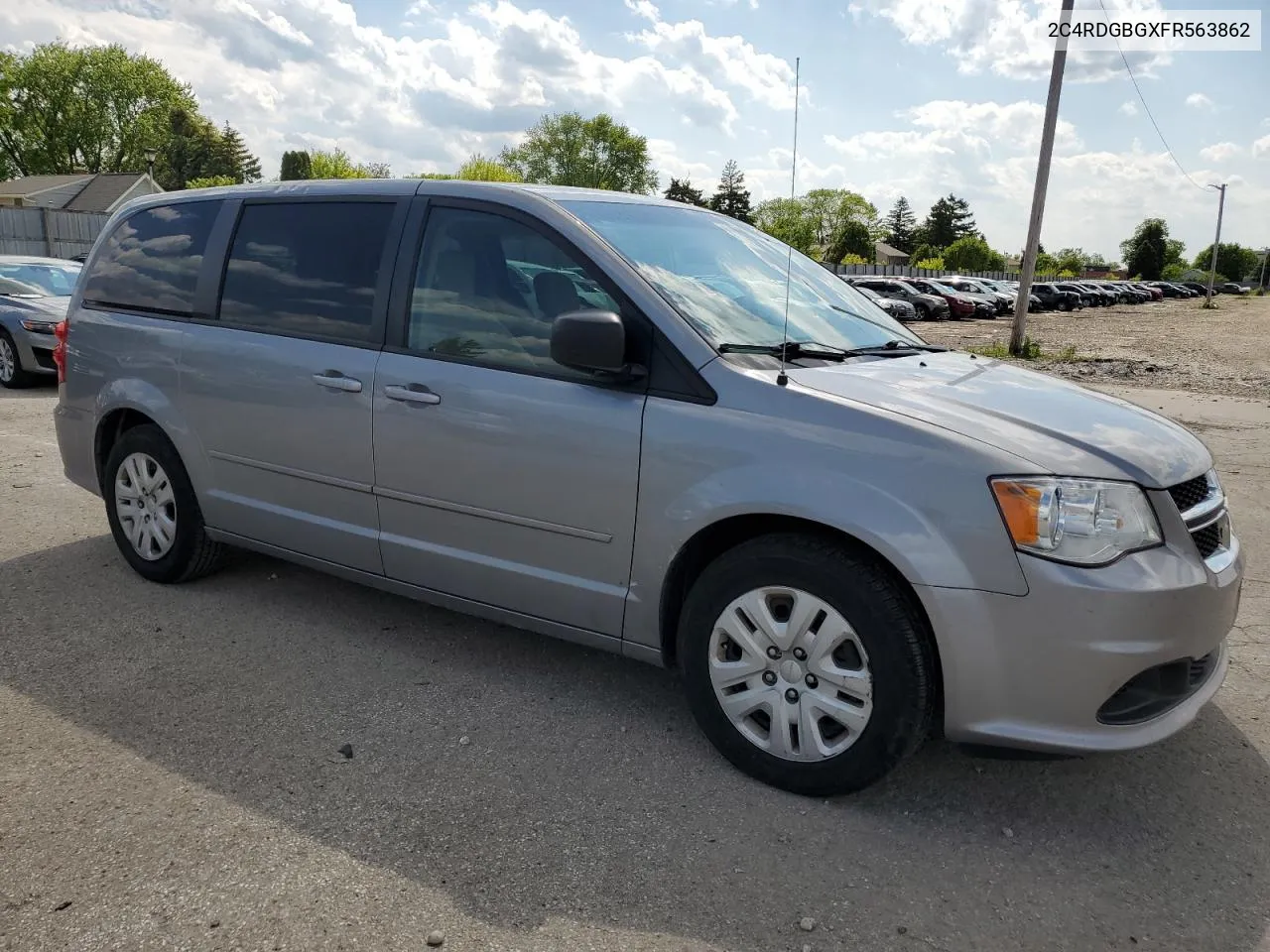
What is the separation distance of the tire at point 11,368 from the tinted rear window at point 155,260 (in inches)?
314

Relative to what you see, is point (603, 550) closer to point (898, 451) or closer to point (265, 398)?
point (898, 451)

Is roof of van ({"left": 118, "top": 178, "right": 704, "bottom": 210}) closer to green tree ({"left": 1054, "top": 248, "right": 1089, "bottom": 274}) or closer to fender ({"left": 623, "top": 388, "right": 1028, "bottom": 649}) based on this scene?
fender ({"left": 623, "top": 388, "right": 1028, "bottom": 649})

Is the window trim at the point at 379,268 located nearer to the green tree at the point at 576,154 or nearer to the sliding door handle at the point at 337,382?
the sliding door handle at the point at 337,382

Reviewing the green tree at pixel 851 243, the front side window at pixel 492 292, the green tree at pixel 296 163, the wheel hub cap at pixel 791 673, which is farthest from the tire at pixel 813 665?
the green tree at pixel 851 243

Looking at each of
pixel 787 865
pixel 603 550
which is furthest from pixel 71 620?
pixel 787 865

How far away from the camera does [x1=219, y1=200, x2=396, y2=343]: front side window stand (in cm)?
397

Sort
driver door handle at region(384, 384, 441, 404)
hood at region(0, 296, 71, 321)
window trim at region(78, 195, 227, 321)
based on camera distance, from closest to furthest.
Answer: driver door handle at region(384, 384, 441, 404) → window trim at region(78, 195, 227, 321) → hood at region(0, 296, 71, 321)

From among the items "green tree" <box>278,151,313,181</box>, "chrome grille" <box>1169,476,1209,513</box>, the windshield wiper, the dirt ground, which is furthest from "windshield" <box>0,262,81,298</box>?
"green tree" <box>278,151,313,181</box>

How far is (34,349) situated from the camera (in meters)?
11.7

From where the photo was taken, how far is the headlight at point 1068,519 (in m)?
2.67

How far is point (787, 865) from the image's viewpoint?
2.74 metres

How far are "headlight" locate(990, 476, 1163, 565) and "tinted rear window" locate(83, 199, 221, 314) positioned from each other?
3.61 metres

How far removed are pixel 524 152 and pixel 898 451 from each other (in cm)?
10479

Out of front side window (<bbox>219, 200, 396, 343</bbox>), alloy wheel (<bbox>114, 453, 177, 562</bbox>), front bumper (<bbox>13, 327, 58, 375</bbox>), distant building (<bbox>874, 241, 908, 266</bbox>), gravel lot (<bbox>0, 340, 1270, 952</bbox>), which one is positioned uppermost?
distant building (<bbox>874, 241, 908, 266</bbox>)
